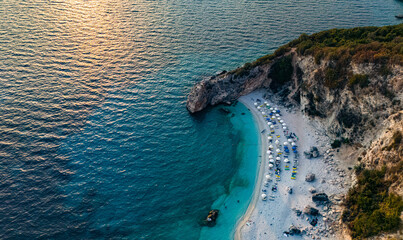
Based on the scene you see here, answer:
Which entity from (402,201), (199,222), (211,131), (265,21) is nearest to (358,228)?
(402,201)

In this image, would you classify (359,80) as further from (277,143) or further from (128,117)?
(128,117)

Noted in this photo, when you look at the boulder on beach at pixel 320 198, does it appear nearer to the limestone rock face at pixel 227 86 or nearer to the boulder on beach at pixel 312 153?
the boulder on beach at pixel 312 153

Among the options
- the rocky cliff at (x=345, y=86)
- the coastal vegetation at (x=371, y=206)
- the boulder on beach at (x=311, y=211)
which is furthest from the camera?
the rocky cliff at (x=345, y=86)

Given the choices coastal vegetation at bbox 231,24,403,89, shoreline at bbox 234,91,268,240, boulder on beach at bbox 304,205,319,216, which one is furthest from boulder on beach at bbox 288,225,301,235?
coastal vegetation at bbox 231,24,403,89

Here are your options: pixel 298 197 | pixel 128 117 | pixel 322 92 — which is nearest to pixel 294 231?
pixel 298 197

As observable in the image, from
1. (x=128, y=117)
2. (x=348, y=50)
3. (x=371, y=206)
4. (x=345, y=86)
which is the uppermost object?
(x=348, y=50)

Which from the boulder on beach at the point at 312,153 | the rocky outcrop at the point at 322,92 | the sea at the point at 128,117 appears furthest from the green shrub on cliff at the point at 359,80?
the sea at the point at 128,117
